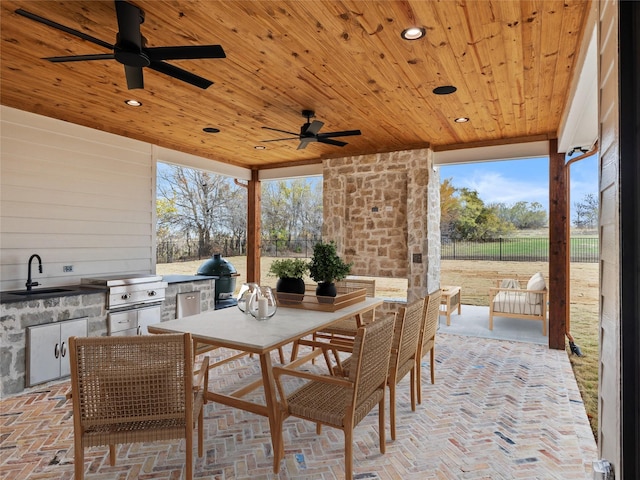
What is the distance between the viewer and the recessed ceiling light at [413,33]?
257cm

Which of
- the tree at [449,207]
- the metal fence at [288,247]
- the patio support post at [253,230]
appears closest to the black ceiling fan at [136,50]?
the patio support post at [253,230]

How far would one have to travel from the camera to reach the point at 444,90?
3.62m

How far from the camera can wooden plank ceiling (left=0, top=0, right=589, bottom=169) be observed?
241 cm

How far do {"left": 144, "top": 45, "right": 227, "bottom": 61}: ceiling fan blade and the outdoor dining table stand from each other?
1761 millimetres

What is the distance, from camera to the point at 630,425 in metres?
0.96

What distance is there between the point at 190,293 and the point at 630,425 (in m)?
5.12

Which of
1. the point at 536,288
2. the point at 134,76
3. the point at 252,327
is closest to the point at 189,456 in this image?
the point at 252,327

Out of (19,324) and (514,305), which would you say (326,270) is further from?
(514,305)

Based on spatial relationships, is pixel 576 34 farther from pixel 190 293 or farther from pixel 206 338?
pixel 190 293

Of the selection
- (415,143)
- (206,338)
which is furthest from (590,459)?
(415,143)

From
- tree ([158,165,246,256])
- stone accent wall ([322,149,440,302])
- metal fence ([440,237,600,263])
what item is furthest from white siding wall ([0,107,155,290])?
metal fence ([440,237,600,263])

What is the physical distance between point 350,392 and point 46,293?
11.2 feet

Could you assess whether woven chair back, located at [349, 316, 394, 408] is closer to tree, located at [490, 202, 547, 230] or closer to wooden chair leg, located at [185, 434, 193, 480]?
wooden chair leg, located at [185, 434, 193, 480]

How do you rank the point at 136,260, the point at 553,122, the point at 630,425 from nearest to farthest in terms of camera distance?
the point at 630,425
the point at 553,122
the point at 136,260
